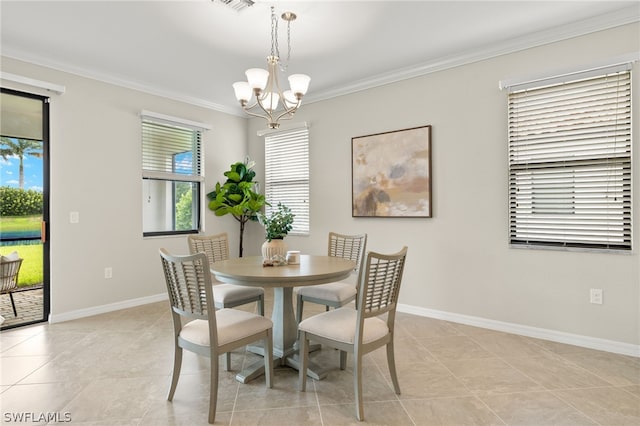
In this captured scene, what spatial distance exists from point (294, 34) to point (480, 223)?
99.4 inches

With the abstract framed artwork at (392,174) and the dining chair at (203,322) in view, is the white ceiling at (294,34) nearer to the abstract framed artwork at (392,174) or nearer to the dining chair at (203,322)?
the abstract framed artwork at (392,174)

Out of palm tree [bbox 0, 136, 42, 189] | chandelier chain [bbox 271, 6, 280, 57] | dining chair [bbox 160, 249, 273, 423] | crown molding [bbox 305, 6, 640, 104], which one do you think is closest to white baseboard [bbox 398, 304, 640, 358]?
dining chair [bbox 160, 249, 273, 423]

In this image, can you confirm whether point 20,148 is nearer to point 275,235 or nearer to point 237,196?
point 237,196

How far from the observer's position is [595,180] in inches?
115

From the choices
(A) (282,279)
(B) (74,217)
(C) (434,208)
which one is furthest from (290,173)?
(A) (282,279)

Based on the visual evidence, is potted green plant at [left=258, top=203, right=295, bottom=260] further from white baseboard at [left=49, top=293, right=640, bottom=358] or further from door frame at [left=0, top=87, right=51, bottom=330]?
door frame at [left=0, top=87, right=51, bottom=330]

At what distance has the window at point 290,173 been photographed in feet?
16.3

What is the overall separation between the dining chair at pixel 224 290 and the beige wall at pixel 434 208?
1.47 meters

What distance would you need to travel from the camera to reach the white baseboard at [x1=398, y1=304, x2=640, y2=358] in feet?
9.38

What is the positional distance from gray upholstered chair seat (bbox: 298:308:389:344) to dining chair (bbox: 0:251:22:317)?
327cm

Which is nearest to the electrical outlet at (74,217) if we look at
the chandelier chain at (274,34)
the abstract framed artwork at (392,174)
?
the chandelier chain at (274,34)

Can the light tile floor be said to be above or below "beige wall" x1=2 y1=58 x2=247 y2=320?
below

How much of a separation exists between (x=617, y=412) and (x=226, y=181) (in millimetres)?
4764

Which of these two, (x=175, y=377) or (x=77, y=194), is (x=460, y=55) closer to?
(x=175, y=377)
